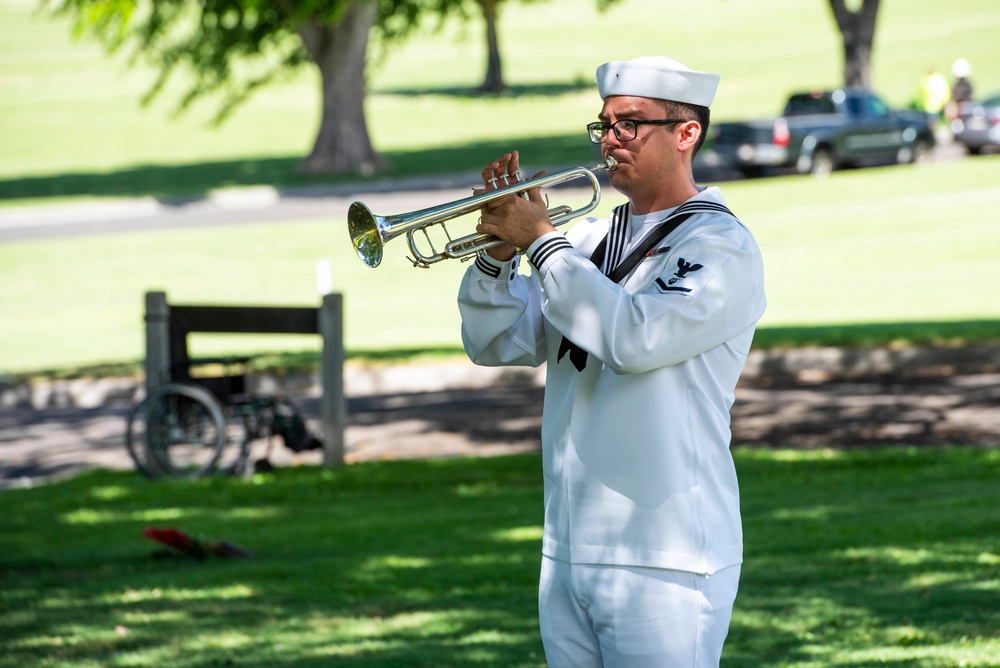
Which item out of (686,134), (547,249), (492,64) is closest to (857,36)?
(492,64)

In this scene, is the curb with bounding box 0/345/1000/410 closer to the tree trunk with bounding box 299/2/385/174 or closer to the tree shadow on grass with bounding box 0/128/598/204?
the tree shadow on grass with bounding box 0/128/598/204

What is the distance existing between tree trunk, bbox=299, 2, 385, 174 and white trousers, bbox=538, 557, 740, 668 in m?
27.3

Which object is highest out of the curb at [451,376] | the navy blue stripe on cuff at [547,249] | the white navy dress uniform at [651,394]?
the navy blue stripe on cuff at [547,249]

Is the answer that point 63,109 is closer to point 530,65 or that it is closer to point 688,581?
point 530,65

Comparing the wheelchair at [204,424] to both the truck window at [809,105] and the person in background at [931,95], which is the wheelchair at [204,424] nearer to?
the truck window at [809,105]

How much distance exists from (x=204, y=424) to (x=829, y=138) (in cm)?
2065

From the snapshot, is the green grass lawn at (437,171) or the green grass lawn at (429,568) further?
the green grass lawn at (437,171)

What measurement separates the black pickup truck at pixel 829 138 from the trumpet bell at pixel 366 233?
2432 cm

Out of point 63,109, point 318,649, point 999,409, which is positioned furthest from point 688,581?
point 63,109

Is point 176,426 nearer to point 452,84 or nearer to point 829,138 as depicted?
point 829,138

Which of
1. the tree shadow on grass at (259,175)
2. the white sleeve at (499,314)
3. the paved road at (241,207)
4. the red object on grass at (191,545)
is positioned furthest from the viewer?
the tree shadow on grass at (259,175)

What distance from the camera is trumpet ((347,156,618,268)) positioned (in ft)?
10.2

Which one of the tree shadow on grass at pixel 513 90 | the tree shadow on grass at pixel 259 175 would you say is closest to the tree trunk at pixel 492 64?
the tree shadow on grass at pixel 513 90

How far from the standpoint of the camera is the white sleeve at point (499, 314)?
10.5 ft
